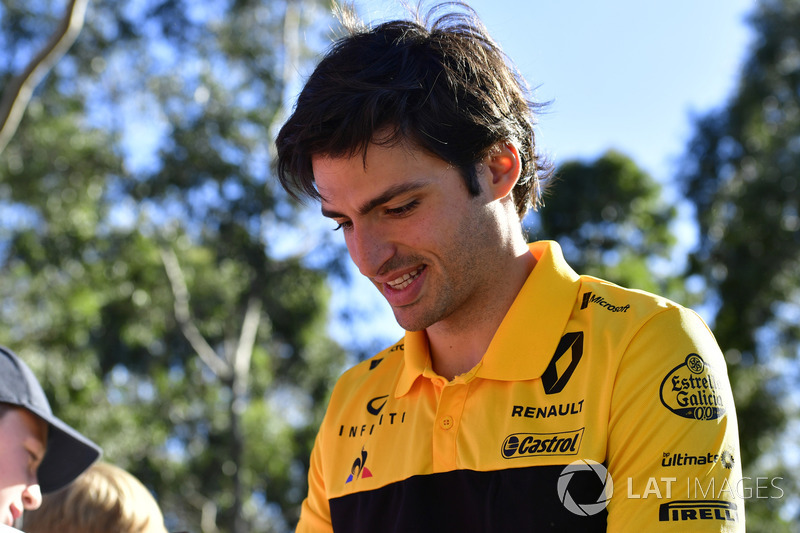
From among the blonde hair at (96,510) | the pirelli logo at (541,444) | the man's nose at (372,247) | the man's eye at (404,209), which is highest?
the man's eye at (404,209)

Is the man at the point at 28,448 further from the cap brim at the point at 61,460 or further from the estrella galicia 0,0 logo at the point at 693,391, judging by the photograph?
the estrella galicia 0,0 logo at the point at 693,391

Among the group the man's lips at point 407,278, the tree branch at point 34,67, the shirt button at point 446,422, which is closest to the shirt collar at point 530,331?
the shirt button at point 446,422

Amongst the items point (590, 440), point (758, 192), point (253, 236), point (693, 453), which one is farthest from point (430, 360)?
point (758, 192)

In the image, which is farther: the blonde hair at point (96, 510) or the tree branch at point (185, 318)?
the tree branch at point (185, 318)

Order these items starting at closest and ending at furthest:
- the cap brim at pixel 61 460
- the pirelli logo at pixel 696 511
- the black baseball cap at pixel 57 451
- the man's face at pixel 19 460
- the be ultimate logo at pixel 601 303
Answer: the pirelli logo at pixel 696 511, the be ultimate logo at pixel 601 303, the man's face at pixel 19 460, the black baseball cap at pixel 57 451, the cap brim at pixel 61 460

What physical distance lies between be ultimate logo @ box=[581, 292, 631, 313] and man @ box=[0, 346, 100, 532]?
148 centimetres

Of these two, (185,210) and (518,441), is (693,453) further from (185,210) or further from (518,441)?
(185,210)

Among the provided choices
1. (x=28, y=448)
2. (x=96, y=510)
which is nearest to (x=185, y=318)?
(x=96, y=510)

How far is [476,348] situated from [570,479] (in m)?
0.46

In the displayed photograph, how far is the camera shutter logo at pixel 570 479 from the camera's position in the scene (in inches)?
66.7

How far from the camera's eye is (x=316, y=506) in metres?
2.23

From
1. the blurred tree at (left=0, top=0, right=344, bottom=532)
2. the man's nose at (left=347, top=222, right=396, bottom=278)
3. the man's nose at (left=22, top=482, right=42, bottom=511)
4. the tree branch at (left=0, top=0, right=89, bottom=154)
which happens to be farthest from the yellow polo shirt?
the blurred tree at (left=0, top=0, right=344, bottom=532)

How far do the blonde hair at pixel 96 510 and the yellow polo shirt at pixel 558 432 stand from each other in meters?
0.77

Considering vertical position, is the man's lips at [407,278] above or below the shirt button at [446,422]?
above
